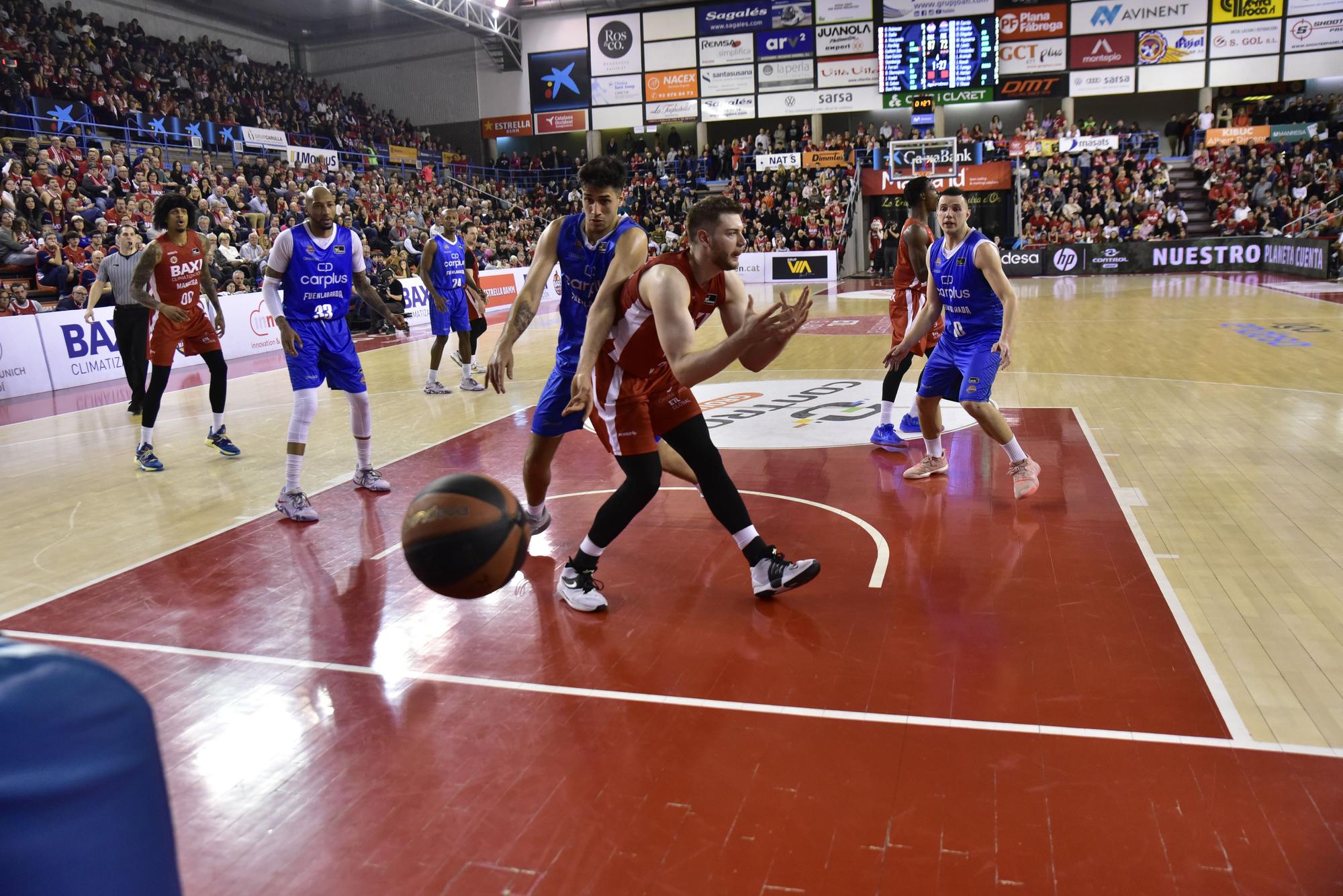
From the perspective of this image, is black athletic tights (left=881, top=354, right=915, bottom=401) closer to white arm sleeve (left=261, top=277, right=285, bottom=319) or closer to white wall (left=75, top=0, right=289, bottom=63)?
white arm sleeve (left=261, top=277, right=285, bottom=319)

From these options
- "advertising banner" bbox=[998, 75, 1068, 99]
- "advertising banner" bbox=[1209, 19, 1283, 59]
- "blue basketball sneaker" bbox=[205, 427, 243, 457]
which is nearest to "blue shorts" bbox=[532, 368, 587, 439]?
"blue basketball sneaker" bbox=[205, 427, 243, 457]

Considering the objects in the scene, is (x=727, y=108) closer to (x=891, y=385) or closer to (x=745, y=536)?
(x=891, y=385)

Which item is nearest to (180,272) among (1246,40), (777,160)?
(777,160)

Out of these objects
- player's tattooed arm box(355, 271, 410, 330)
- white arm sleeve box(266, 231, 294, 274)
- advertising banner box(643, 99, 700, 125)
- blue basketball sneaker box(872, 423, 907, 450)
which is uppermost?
advertising banner box(643, 99, 700, 125)

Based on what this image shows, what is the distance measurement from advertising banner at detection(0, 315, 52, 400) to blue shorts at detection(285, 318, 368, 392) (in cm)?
796

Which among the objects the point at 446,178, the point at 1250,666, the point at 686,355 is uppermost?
the point at 446,178

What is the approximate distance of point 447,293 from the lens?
11148 mm

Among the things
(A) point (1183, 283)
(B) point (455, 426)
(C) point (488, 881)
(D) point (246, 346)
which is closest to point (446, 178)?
(D) point (246, 346)

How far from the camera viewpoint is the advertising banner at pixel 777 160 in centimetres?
3275

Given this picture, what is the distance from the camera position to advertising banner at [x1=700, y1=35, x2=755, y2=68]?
3466 cm

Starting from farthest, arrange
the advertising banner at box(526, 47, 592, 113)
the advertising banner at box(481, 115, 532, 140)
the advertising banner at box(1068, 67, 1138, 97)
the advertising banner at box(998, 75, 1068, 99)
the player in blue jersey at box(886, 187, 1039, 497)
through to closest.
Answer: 1. the advertising banner at box(481, 115, 532, 140)
2. the advertising banner at box(526, 47, 592, 113)
3. the advertising banner at box(998, 75, 1068, 99)
4. the advertising banner at box(1068, 67, 1138, 97)
5. the player in blue jersey at box(886, 187, 1039, 497)

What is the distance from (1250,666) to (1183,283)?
21.4 metres

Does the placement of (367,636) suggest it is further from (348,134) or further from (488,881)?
(348,134)

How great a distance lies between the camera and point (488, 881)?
265 centimetres
